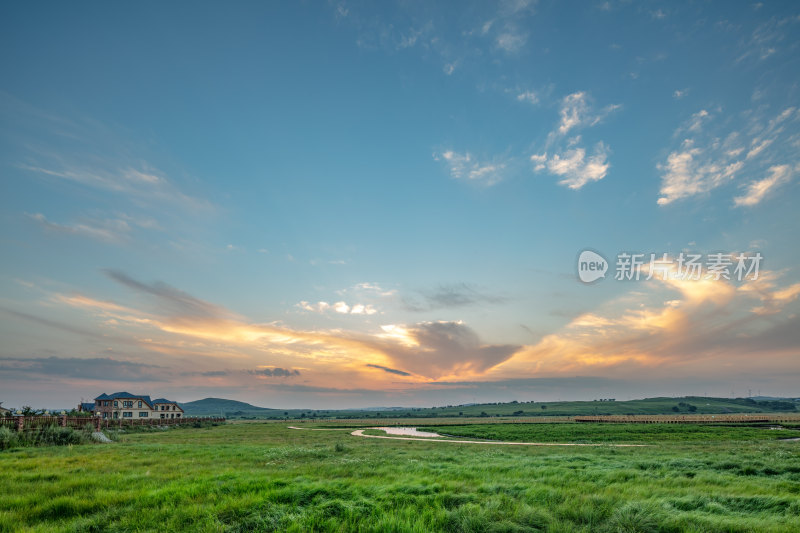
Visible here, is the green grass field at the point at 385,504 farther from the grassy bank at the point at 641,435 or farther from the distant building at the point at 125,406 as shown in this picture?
the distant building at the point at 125,406

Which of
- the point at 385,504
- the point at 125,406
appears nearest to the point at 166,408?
the point at 125,406

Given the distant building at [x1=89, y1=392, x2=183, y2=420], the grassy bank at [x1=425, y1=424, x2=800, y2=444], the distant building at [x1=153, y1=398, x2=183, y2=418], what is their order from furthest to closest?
the distant building at [x1=153, y1=398, x2=183, y2=418] < the distant building at [x1=89, y1=392, x2=183, y2=420] < the grassy bank at [x1=425, y1=424, x2=800, y2=444]

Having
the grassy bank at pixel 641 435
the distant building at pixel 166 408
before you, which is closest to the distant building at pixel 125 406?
the distant building at pixel 166 408

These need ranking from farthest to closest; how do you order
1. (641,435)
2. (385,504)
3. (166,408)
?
(166,408) < (641,435) < (385,504)

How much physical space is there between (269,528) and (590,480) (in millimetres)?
12021

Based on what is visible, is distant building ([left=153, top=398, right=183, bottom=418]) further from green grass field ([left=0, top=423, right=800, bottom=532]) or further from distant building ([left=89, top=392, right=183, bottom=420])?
green grass field ([left=0, top=423, right=800, bottom=532])

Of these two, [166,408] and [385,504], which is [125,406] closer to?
[166,408]

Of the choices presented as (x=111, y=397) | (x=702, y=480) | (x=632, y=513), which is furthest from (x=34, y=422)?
(x=111, y=397)

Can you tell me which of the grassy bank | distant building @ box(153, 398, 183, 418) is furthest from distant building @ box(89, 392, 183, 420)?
the grassy bank

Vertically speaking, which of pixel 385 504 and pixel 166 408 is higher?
pixel 385 504

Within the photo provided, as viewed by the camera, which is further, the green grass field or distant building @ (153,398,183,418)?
distant building @ (153,398,183,418)

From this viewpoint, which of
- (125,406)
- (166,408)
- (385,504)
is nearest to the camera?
(385,504)

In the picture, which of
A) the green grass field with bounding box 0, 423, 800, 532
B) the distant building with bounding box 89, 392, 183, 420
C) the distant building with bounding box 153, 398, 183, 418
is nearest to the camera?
the green grass field with bounding box 0, 423, 800, 532

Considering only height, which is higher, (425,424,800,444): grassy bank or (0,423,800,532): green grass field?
(0,423,800,532): green grass field
